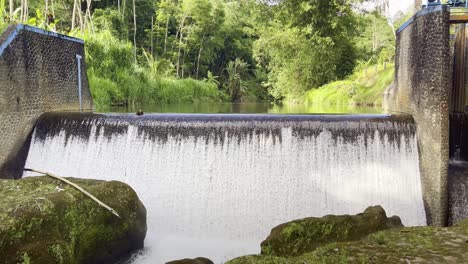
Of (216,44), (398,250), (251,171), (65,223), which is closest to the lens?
(398,250)

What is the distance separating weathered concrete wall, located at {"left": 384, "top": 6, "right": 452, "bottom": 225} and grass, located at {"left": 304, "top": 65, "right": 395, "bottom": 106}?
908 cm

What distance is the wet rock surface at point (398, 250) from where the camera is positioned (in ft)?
11.1

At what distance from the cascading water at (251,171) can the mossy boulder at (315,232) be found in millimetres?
2239

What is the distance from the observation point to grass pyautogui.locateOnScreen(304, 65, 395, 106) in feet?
59.6

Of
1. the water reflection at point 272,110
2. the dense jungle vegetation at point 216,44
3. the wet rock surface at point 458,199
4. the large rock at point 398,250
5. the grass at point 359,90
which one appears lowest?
the wet rock surface at point 458,199

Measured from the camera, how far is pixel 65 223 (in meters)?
5.05

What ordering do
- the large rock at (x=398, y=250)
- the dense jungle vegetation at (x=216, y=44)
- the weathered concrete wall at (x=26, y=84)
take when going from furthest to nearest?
the dense jungle vegetation at (x=216, y=44) → the weathered concrete wall at (x=26, y=84) → the large rock at (x=398, y=250)

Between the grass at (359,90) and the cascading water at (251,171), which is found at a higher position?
the grass at (359,90)

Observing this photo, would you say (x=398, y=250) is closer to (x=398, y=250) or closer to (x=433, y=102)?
(x=398, y=250)

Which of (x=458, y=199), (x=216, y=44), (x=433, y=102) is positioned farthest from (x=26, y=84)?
(x=216, y=44)

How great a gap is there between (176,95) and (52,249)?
19468 millimetres

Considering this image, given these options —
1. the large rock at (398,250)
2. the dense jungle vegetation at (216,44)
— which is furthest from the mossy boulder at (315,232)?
the dense jungle vegetation at (216,44)

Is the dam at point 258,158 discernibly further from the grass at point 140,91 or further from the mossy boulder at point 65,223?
the grass at point 140,91

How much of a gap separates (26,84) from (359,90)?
14646 millimetres
